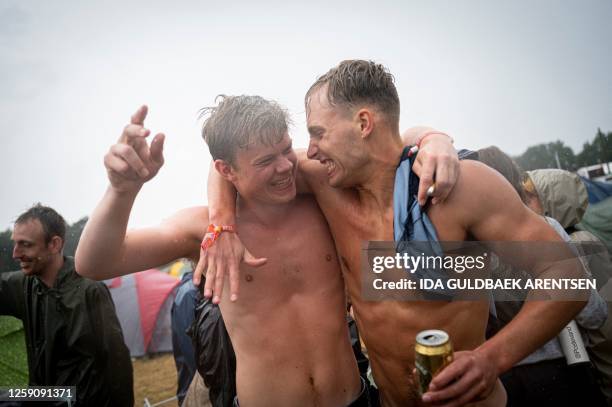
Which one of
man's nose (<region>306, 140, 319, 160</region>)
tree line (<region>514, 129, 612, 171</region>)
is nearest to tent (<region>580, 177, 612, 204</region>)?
man's nose (<region>306, 140, 319, 160</region>)

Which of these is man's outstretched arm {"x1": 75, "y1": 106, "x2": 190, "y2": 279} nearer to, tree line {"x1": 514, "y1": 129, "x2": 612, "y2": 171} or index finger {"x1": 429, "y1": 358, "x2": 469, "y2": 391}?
Answer: index finger {"x1": 429, "y1": 358, "x2": 469, "y2": 391}

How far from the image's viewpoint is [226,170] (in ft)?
8.02

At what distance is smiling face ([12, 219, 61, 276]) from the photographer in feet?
12.8

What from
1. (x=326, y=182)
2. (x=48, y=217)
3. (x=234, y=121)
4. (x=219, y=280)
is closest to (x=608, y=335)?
(x=326, y=182)

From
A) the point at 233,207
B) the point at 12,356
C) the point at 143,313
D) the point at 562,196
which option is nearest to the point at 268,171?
→ the point at 233,207

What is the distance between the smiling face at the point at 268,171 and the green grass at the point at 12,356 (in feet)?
21.6

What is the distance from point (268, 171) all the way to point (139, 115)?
0.90 metres

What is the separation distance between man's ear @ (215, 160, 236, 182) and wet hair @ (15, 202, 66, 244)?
109 inches

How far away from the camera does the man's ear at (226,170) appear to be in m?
2.42

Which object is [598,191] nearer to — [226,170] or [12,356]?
[226,170]

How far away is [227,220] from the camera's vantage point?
6.83 ft

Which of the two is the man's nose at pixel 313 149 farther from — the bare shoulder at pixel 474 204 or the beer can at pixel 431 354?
the beer can at pixel 431 354

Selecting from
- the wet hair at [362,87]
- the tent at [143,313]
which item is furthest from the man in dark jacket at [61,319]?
the tent at [143,313]

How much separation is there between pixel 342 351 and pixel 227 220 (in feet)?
3.73
